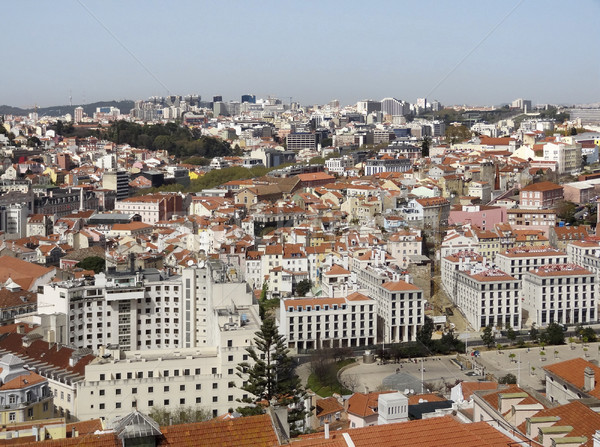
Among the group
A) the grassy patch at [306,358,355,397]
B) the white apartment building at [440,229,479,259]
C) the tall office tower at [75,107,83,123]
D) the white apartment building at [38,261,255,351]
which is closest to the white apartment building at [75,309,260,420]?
the grassy patch at [306,358,355,397]

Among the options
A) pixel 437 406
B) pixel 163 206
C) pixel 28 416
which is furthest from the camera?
pixel 163 206

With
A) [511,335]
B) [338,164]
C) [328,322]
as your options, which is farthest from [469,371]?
[338,164]

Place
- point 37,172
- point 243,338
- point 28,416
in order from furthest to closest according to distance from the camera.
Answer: point 37,172 < point 243,338 < point 28,416

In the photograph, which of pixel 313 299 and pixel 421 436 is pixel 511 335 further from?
pixel 421 436

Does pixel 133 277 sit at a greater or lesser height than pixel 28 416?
greater

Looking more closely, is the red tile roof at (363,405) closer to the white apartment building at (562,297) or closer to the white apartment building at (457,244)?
the white apartment building at (562,297)

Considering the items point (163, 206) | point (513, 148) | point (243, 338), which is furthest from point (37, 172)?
point (243, 338)

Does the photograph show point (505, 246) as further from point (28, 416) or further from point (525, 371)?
point (28, 416)
